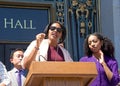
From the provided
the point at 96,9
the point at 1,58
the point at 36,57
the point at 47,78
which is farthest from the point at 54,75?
the point at 96,9

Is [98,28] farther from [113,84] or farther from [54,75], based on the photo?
[54,75]

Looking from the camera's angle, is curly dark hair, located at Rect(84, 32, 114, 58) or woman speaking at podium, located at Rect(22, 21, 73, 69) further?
curly dark hair, located at Rect(84, 32, 114, 58)

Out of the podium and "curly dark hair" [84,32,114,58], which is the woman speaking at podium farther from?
the podium

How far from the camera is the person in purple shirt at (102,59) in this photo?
3.50m

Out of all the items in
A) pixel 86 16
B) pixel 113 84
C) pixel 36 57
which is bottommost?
pixel 113 84

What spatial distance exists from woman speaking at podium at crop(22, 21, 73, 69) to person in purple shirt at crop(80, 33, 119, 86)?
0.32m

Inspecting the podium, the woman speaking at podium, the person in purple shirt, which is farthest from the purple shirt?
the podium

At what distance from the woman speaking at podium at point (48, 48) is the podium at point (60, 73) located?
1.44 feet

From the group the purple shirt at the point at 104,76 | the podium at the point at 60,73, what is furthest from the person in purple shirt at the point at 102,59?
the podium at the point at 60,73

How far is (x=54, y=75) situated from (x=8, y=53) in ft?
14.8

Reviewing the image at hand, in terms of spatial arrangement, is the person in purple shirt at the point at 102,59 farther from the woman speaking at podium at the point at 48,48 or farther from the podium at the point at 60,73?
the podium at the point at 60,73

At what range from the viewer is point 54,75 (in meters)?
2.51

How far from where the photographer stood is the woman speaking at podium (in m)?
3.03

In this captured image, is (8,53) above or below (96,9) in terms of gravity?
below
